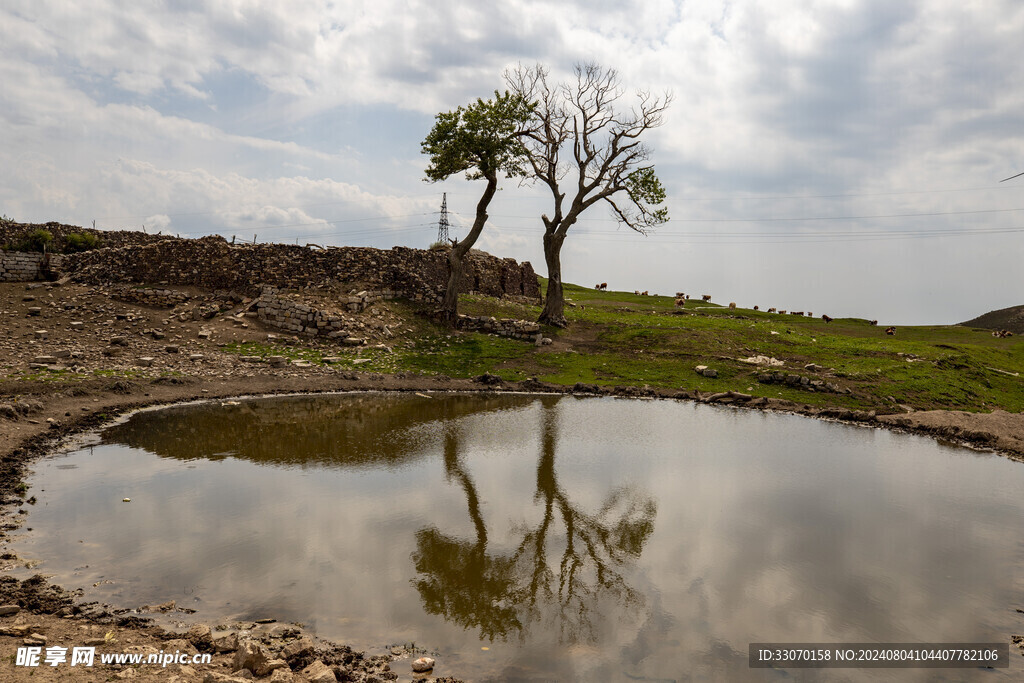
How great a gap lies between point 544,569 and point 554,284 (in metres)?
30.1

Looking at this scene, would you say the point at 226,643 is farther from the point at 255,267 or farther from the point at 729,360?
the point at 255,267

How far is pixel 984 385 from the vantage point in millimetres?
30484

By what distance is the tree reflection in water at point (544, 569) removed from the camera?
9.05 metres

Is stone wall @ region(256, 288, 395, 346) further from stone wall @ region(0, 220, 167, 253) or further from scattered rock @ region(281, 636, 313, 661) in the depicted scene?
scattered rock @ region(281, 636, 313, 661)

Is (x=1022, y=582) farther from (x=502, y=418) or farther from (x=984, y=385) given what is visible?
(x=984, y=385)

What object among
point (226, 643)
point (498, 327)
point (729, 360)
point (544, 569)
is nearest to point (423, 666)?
point (226, 643)

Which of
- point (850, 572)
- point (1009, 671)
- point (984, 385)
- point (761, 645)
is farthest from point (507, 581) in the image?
point (984, 385)

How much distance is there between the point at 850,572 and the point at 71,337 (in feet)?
98.8

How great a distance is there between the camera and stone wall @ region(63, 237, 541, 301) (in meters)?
33.8

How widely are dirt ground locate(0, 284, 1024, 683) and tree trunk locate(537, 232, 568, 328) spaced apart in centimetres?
1058

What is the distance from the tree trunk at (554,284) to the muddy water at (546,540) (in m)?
19.6

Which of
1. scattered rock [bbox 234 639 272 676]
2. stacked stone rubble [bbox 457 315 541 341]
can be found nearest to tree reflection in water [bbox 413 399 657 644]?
scattered rock [bbox 234 639 272 676]

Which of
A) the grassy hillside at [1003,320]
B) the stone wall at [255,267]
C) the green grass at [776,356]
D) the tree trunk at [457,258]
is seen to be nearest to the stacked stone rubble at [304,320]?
the stone wall at [255,267]

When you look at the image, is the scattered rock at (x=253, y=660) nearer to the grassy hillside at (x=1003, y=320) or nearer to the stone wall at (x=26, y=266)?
the stone wall at (x=26, y=266)
